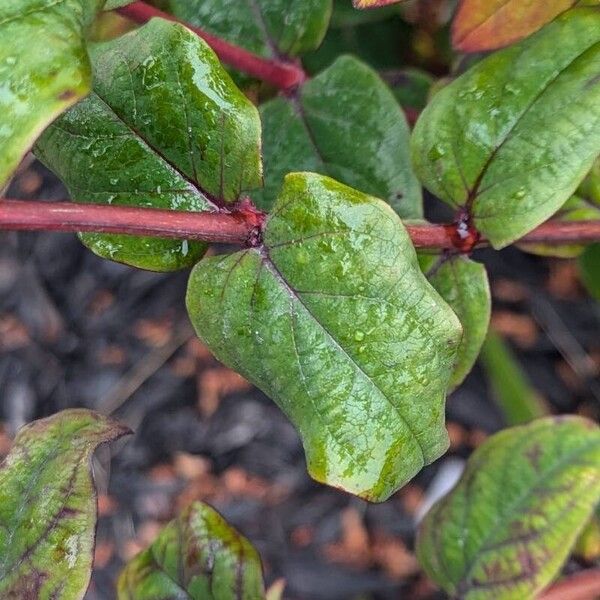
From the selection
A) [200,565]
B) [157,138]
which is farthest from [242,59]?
[200,565]

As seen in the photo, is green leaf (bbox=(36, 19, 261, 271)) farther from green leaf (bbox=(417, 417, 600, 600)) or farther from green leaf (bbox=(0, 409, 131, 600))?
green leaf (bbox=(417, 417, 600, 600))

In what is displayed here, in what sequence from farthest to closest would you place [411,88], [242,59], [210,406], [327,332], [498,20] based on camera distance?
[210,406] < [411,88] < [242,59] < [498,20] < [327,332]

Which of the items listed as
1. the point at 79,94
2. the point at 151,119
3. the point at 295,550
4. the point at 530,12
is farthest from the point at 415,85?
the point at 295,550

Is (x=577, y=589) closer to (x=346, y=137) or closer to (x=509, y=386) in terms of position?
(x=509, y=386)

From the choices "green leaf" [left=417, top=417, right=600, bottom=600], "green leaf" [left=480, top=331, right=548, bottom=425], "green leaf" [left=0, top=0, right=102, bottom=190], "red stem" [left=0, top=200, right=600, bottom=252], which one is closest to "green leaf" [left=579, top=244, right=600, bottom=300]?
"green leaf" [left=480, top=331, right=548, bottom=425]

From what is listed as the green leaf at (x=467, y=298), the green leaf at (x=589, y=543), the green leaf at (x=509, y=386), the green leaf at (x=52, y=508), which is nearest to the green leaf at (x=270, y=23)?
the green leaf at (x=467, y=298)
